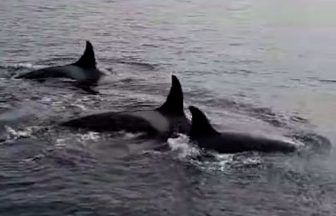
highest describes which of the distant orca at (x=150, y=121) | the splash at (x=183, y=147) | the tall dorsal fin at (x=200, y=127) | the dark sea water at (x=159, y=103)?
the tall dorsal fin at (x=200, y=127)

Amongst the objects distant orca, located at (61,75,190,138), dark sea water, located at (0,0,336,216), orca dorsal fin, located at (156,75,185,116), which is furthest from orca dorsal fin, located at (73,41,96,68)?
orca dorsal fin, located at (156,75,185,116)

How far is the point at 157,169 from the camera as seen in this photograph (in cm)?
1140

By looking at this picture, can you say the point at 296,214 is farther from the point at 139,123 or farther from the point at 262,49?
the point at 262,49

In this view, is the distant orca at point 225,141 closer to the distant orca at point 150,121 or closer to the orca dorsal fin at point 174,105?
the distant orca at point 150,121

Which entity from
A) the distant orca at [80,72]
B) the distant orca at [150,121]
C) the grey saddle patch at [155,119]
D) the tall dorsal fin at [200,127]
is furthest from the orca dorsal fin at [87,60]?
the tall dorsal fin at [200,127]

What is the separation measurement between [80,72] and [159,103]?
13.3 ft

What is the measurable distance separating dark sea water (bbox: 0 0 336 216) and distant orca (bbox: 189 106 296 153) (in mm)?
254

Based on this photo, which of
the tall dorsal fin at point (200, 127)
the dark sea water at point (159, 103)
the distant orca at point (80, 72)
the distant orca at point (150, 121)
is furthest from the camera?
the distant orca at point (80, 72)

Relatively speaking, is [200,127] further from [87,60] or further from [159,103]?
[87,60]

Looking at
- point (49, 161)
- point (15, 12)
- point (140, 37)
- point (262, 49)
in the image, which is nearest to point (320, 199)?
point (49, 161)

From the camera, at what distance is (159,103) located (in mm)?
16953

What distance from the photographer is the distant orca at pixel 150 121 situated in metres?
13.6

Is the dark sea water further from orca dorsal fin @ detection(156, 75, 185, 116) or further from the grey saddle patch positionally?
orca dorsal fin @ detection(156, 75, 185, 116)

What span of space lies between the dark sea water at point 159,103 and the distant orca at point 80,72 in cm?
51
